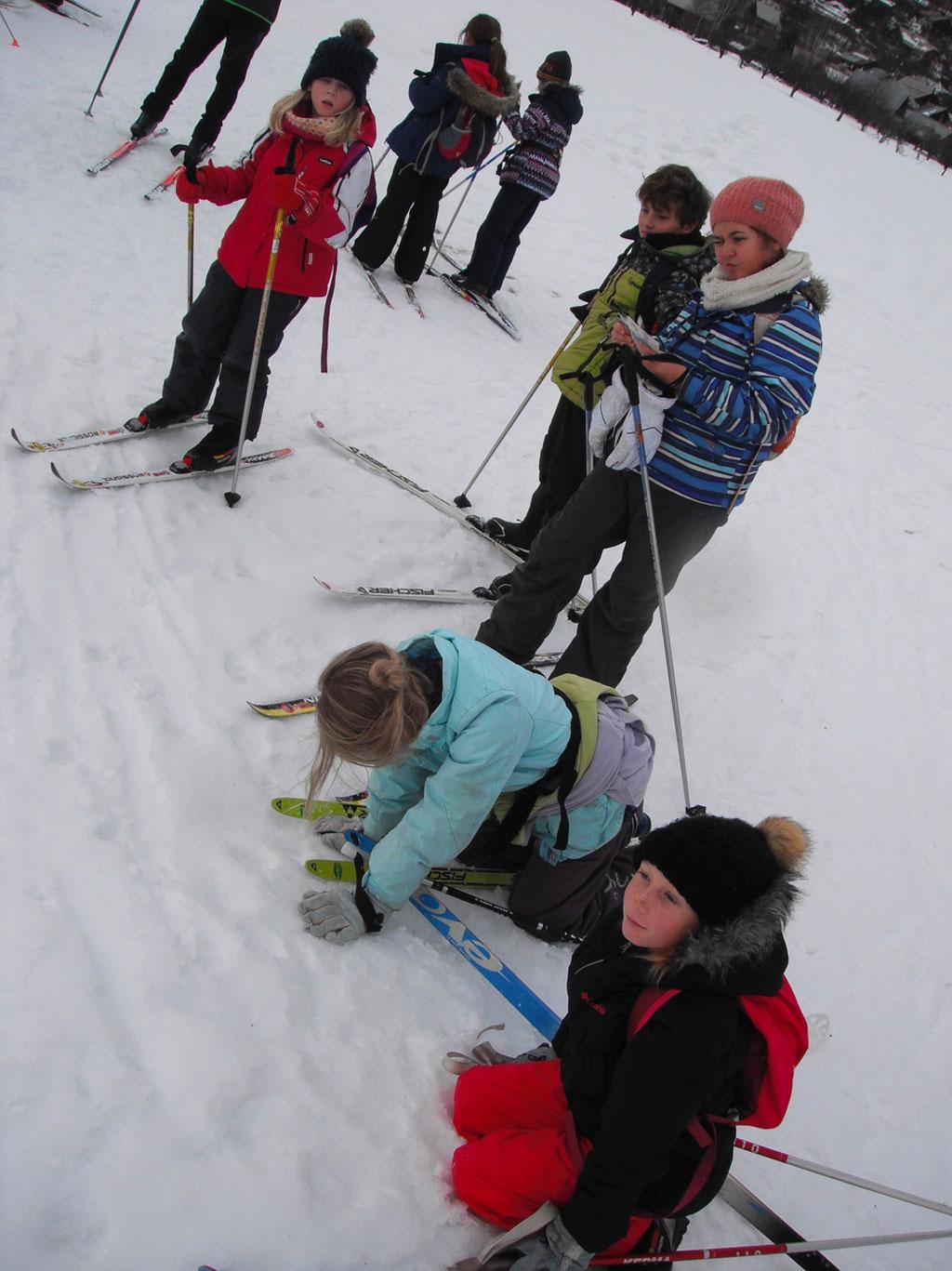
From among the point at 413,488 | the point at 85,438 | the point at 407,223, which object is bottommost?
the point at 85,438

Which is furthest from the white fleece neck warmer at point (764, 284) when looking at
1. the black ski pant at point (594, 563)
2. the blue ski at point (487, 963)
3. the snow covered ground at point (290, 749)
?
the blue ski at point (487, 963)

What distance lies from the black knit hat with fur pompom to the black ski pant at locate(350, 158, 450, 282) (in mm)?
6008

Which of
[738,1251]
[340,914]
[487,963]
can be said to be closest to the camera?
[738,1251]

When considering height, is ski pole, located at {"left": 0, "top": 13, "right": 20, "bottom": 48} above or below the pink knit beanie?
below

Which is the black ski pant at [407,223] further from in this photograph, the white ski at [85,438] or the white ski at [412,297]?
the white ski at [85,438]

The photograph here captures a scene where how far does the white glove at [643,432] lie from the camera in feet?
9.44

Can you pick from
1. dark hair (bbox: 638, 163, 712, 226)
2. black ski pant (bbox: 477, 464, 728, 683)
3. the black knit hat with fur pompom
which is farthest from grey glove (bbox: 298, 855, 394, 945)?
dark hair (bbox: 638, 163, 712, 226)

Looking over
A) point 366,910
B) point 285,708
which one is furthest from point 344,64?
point 366,910

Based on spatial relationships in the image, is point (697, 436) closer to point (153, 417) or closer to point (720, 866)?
point (720, 866)

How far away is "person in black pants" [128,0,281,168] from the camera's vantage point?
18.4ft

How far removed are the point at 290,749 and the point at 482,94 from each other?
537 centimetres

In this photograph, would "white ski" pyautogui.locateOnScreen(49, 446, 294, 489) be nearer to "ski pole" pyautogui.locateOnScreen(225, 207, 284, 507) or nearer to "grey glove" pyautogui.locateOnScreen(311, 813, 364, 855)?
"ski pole" pyautogui.locateOnScreen(225, 207, 284, 507)

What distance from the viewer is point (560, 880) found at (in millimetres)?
2555

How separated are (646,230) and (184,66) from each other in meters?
4.57
